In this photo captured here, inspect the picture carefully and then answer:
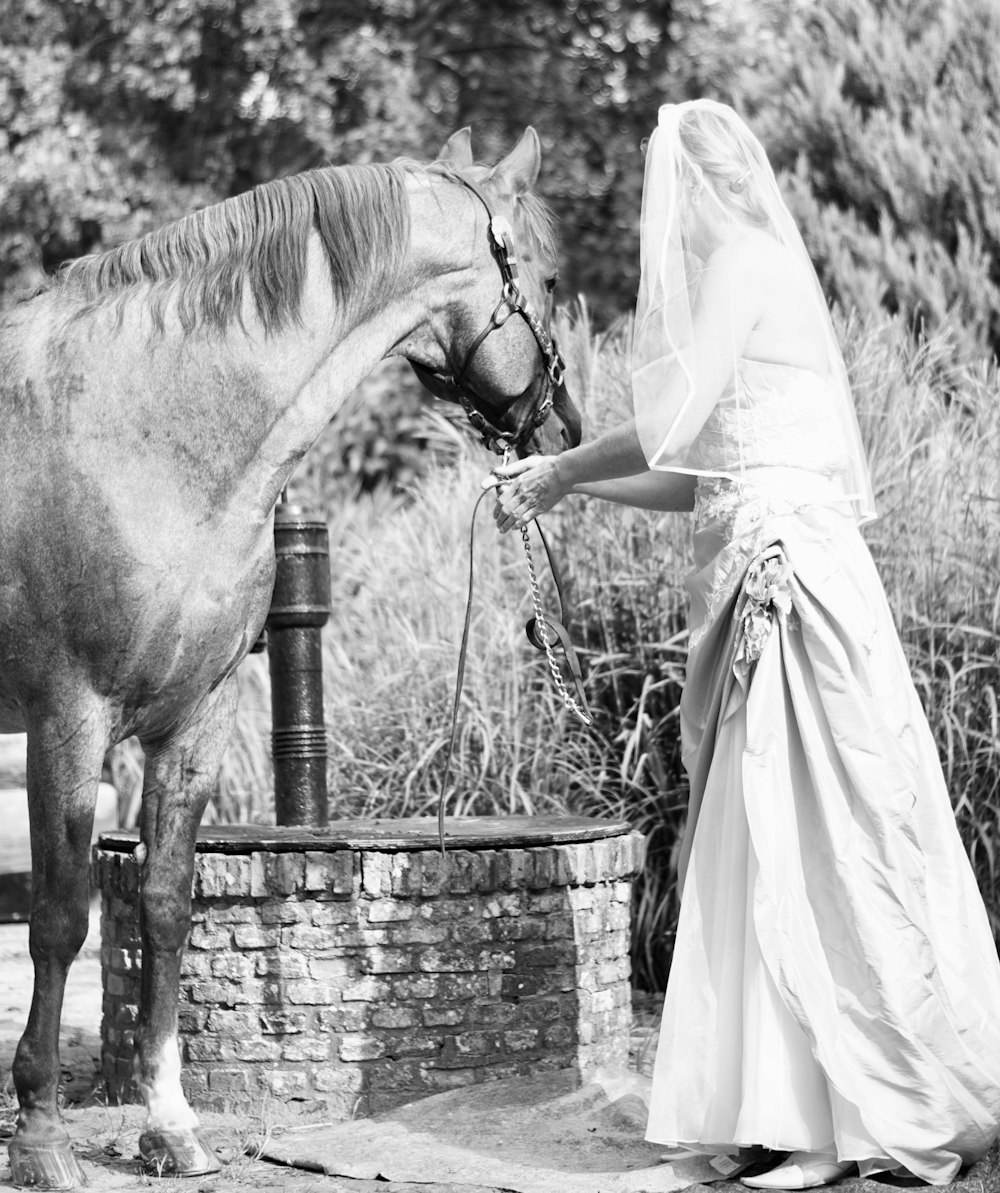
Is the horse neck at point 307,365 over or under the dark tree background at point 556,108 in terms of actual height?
under

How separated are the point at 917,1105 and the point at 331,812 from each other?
2965mm

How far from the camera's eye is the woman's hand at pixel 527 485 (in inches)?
133

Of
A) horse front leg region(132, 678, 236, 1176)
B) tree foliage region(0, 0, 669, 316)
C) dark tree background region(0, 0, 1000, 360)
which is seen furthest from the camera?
tree foliage region(0, 0, 669, 316)

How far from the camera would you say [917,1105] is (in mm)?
2922

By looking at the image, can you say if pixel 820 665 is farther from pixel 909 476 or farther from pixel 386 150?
pixel 386 150

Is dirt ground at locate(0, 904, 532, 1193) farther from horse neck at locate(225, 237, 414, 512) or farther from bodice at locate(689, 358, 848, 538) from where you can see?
bodice at locate(689, 358, 848, 538)

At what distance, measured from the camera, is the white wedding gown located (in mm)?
2926

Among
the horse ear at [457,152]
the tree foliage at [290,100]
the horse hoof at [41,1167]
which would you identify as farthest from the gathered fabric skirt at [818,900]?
the tree foliage at [290,100]

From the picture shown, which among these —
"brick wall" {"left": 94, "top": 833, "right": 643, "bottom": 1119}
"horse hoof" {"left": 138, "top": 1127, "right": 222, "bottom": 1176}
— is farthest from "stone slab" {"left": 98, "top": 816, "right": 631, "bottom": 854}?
"horse hoof" {"left": 138, "top": 1127, "right": 222, "bottom": 1176}

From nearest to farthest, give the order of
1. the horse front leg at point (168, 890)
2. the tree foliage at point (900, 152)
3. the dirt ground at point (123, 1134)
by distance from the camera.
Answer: the dirt ground at point (123, 1134)
the horse front leg at point (168, 890)
the tree foliage at point (900, 152)

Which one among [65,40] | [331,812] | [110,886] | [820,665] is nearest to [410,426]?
[65,40]

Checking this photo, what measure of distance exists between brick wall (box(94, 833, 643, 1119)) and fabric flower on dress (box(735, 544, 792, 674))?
40.9 inches

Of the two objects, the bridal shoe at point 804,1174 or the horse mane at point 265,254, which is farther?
the horse mane at point 265,254

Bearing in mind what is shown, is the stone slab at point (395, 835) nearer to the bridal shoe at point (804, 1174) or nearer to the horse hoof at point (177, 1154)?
the horse hoof at point (177, 1154)
